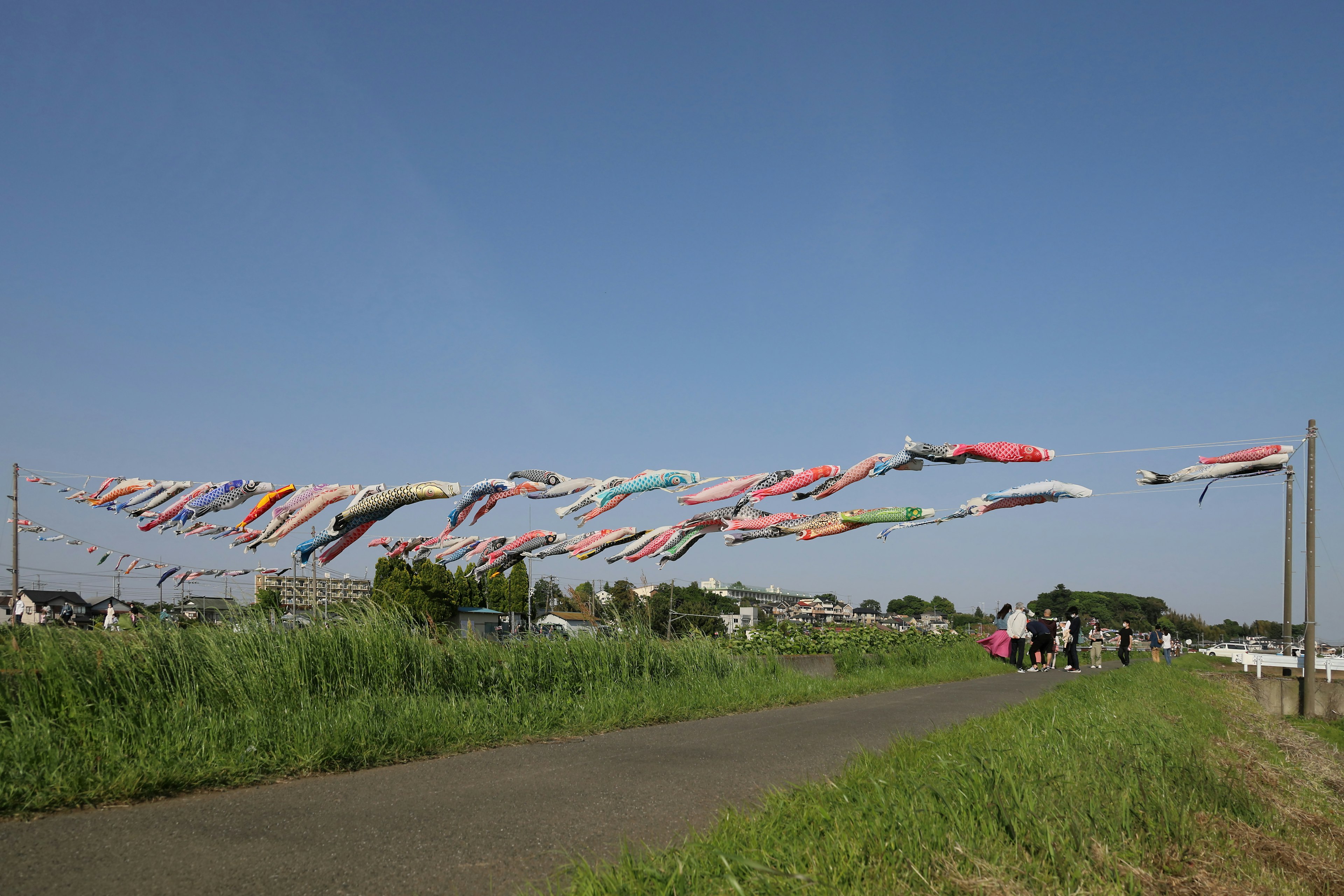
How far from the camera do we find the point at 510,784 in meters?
4.71

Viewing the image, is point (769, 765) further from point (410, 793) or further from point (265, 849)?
point (265, 849)

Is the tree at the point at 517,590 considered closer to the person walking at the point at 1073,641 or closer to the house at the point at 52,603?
the house at the point at 52,603

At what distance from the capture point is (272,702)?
5973 millimetres

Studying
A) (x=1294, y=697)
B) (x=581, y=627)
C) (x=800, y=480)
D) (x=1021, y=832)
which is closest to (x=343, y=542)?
(x=581, y=627)

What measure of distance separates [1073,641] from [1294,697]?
18.0 ft

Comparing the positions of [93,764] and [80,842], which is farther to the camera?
[93,764]

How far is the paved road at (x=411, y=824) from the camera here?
3.07 meters

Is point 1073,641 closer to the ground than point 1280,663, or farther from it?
farther from it

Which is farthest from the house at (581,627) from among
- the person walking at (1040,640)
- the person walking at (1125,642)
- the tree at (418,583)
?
the tree at (418,583)

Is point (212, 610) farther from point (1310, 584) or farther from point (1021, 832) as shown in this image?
point (1310, 584)

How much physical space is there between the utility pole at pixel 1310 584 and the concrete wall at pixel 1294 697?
36 centimetres

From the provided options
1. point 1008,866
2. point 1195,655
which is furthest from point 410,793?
point 1195,655

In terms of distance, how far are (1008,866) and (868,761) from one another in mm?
2152

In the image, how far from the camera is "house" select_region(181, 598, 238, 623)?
272 inches
